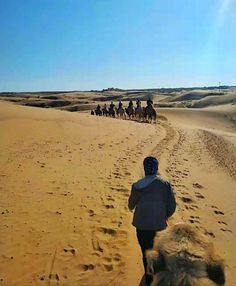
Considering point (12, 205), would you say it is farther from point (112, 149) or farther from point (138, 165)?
point (112, 149)

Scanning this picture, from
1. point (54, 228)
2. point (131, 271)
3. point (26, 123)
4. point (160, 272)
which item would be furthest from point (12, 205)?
point (26, 123)

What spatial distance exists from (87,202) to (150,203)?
4331mm

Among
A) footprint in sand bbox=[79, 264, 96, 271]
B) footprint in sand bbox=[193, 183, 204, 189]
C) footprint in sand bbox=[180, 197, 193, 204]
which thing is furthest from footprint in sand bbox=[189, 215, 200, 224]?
footprint in sand bbox=[79, 264, 96, 271]

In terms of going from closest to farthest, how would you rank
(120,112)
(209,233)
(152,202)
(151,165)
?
1. (151,165)
2. (152,202)
3. (209,233)
4. (120,112)

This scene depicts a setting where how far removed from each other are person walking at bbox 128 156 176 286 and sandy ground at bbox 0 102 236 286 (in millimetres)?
985

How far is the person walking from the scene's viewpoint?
5695 mm

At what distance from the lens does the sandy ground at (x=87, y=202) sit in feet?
22.2

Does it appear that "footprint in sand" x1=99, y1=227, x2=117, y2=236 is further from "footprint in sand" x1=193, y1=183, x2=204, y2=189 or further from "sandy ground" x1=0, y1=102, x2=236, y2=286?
"footprint in sand" x1=193, y1=183, x2=204, y2=189

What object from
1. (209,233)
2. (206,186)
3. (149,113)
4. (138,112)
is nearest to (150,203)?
(209,233)

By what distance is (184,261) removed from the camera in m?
4.79

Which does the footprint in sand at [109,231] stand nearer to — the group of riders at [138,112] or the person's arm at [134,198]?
the person's arm at [134,198]

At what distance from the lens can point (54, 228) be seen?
8219mm

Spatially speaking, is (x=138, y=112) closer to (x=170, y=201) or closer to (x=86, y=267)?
(x=86, y=267)

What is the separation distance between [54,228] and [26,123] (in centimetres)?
1517
